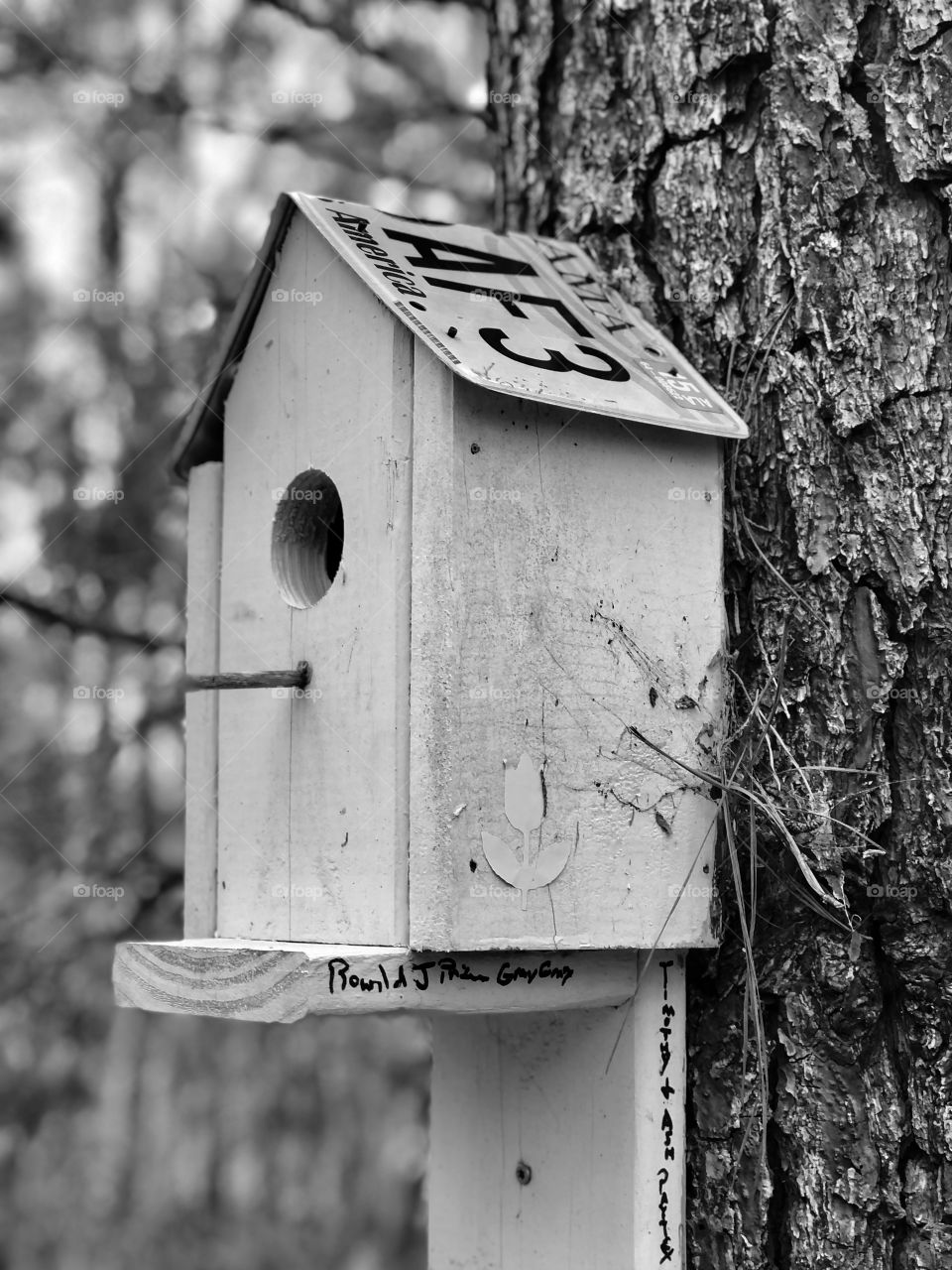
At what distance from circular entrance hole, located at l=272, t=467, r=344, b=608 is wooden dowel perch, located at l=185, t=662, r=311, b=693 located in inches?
4.1

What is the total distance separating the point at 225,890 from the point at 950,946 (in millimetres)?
925

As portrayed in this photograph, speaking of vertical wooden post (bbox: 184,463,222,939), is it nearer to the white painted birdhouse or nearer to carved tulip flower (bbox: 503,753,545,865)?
the white painted birdhouse

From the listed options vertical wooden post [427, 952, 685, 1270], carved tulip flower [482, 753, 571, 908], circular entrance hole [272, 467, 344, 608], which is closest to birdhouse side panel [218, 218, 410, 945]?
circular entrance hole [272, 467, 344, 608]

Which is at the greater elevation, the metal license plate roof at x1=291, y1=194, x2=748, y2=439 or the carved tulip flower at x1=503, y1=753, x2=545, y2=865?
the metal license plate roof at x1=291, y1=194, x2=748, y2=439

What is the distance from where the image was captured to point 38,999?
3.60 meters

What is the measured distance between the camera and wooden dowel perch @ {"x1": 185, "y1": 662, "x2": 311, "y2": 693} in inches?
75.0

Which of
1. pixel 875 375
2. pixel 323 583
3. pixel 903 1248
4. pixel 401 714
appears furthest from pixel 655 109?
pixel 903 1248

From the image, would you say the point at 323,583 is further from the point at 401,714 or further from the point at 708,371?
the point at 708,371

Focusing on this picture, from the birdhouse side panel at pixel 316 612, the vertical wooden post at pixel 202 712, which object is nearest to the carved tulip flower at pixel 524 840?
the birdhouse side panel at pixel 316 612

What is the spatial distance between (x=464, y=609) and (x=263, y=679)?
33cm

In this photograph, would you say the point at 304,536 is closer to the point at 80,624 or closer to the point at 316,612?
the point at 316,612

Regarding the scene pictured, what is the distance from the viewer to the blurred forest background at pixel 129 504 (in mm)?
3562

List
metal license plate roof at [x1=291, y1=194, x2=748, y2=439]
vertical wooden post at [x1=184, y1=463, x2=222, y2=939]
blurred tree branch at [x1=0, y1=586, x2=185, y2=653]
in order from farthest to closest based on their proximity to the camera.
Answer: blurred tree branch at [x1=0, y1=586, x2=185, y2=653], vertical wooden post at [x1=184, y1=463, x2=222, y2=939], metal license plate roof at [x1=291, y1=194, x2=748, y2=439]

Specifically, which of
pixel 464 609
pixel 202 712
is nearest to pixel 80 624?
pixel 202 712
